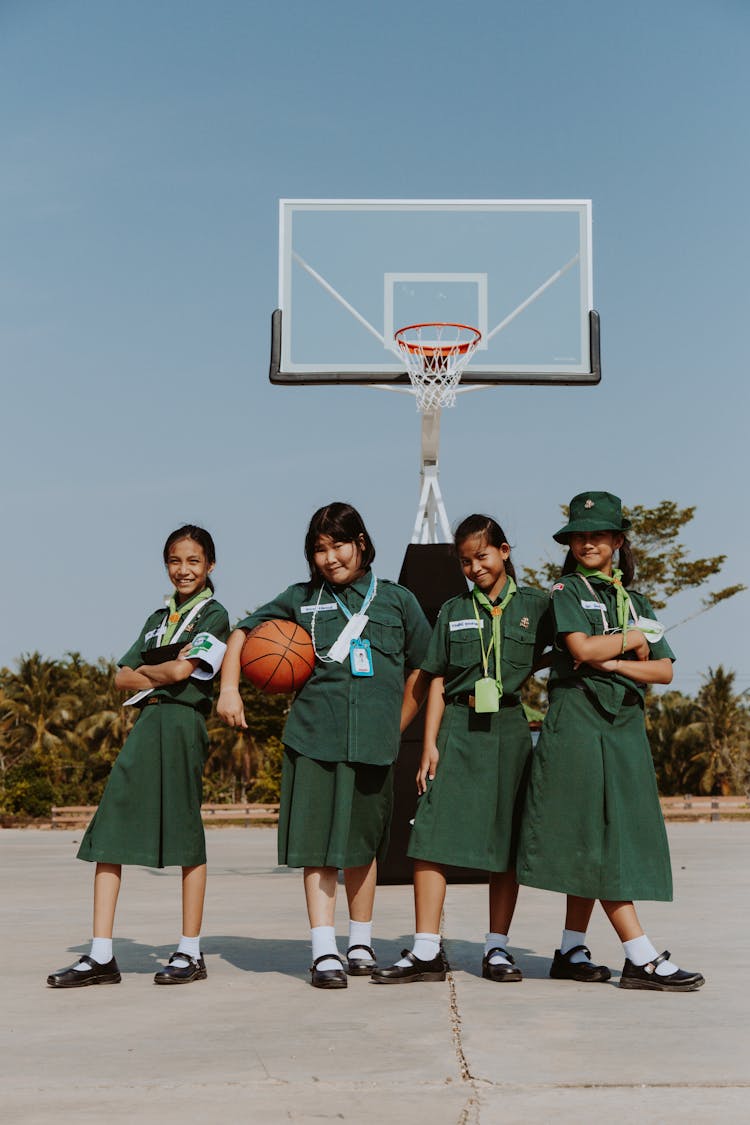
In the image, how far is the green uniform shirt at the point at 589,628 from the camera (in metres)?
5.14

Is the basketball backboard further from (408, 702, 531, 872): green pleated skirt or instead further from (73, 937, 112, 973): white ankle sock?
(73, 937, 112, 973): white ankle sock

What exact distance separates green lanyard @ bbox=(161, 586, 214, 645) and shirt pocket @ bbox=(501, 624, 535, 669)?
1.27 metres

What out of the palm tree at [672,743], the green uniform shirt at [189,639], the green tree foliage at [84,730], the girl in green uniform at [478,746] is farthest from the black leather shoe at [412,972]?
the palm tree at [672,743]

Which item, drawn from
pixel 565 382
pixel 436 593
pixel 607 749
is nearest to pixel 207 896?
pixel 436 593

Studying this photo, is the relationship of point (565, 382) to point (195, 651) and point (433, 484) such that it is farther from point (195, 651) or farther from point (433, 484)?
point (195, 651)

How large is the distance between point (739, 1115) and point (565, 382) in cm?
1091

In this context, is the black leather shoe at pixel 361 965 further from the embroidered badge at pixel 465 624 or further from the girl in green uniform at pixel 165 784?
the embroidered badge at pixel 465 624

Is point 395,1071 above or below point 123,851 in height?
below

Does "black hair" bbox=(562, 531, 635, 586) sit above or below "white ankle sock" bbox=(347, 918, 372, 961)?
above

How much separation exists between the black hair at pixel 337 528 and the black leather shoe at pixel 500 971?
1626 mm

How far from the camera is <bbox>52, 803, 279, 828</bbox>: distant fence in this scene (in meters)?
28.7

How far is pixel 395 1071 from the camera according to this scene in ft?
11.7

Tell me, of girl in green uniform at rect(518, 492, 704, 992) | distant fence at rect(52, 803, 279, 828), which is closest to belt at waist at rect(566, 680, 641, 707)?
girl in green uniform at rect(518, 492, 704, 992)

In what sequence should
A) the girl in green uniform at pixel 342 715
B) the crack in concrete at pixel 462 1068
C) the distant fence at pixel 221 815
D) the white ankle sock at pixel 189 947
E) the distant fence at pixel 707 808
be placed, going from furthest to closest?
the distant fence at pixel 221 815 < the distant fence at pixel 707 808 < the white ankle sock at pixel 189 947 < the girl in green uniform at pixel 342 715 < the crack in concrete at pixel 462 1068
